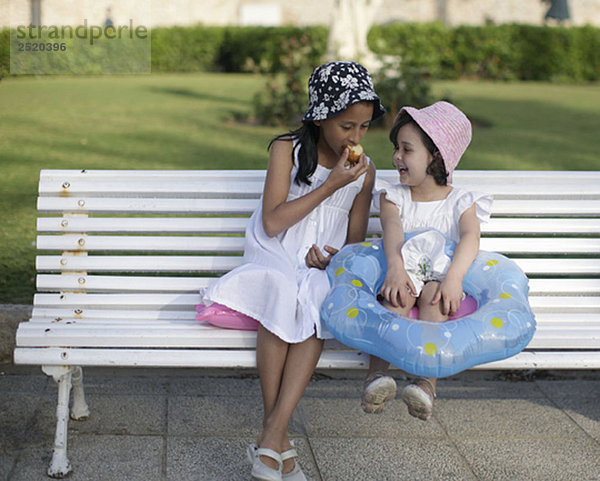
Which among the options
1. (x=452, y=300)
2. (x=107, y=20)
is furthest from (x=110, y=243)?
(x=107, y=20)

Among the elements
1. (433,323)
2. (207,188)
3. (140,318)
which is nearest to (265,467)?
(433,323)

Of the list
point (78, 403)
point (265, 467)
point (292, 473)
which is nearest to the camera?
point (265, 467)

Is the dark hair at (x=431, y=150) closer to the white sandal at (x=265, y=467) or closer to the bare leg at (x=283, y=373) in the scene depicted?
the bare leg at (x=283, y=373)

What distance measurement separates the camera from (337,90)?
109 inches

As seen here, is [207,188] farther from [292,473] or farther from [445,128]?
[292,473]

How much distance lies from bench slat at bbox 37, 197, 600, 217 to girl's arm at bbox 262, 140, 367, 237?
0.32m

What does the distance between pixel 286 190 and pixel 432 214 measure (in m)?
0.55

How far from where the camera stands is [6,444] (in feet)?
9.05

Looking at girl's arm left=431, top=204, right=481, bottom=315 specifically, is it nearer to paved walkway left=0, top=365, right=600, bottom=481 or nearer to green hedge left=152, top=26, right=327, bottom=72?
paved walkway left=0, top=365, right=600, bottom=481

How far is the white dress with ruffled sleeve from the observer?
109 inches

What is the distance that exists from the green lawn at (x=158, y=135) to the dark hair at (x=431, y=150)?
7.37 feet

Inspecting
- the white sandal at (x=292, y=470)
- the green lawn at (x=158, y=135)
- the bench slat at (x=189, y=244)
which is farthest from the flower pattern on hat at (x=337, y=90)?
the green lawn at (x=158, y=135)

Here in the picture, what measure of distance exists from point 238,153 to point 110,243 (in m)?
5.14

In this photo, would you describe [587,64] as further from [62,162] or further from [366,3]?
[62,162]
